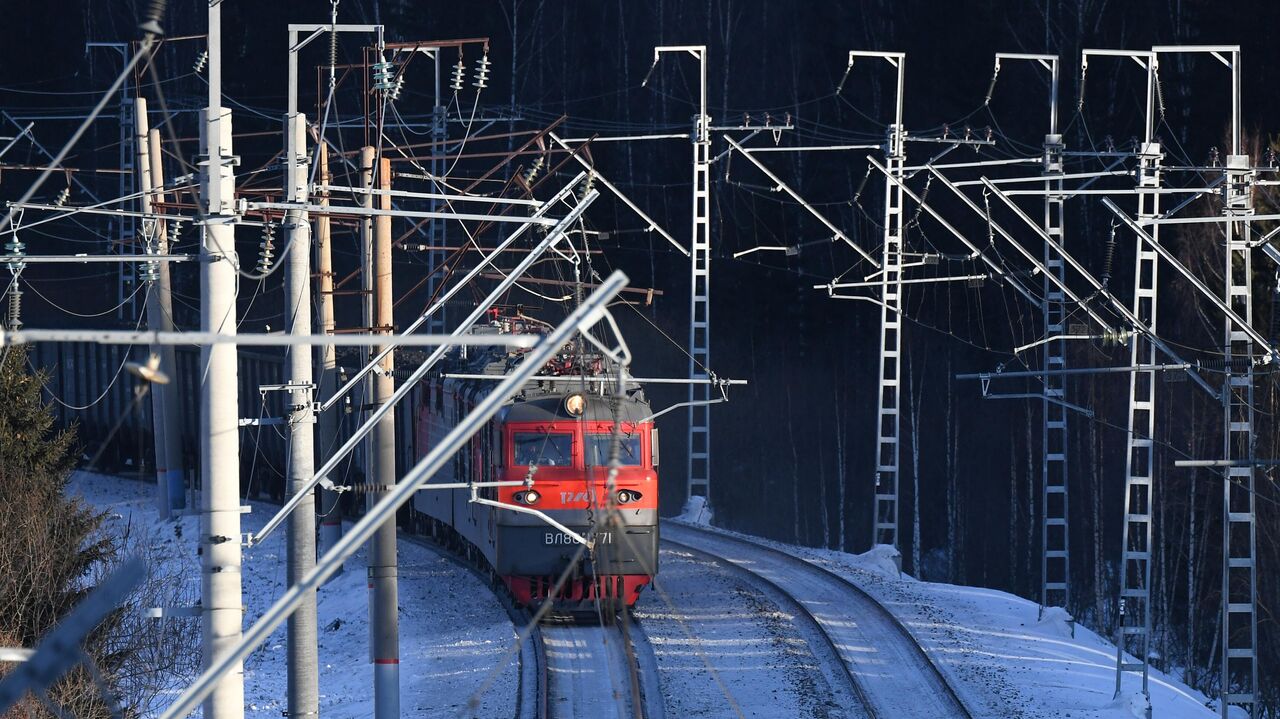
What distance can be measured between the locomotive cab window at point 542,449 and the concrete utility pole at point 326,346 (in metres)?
2.30

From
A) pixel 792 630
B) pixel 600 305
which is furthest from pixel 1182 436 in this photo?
pixel 600 305

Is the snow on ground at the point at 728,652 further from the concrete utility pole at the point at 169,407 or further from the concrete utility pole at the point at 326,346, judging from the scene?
the concrete utility pole at the point at 169,407

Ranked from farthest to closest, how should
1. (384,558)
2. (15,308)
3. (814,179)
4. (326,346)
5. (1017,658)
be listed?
(814,179)
(15,308)
(1017,658)
(326,346)
(384,558)

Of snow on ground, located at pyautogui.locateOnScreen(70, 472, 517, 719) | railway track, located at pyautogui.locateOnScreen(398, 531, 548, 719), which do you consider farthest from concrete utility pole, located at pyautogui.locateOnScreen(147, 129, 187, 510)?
railway track, located at pyautogui.locateOnScreen(398, 531, 548, 719)

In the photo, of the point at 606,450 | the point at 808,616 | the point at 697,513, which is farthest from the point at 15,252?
the point at 697,513

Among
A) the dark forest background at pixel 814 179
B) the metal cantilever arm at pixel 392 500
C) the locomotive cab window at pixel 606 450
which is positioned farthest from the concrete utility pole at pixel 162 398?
the metal cantilever arm at pixel 392 500

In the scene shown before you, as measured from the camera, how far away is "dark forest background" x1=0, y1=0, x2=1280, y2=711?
38469mm

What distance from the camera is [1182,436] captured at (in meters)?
33.1

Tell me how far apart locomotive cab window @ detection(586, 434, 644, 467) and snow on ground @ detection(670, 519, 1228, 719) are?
4274mm

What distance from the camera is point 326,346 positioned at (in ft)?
49.6

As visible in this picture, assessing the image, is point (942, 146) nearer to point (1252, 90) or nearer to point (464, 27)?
point (1252, 90)

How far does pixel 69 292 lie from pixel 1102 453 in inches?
1274

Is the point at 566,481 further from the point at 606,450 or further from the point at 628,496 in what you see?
the point at 628,496

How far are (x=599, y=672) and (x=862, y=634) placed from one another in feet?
12.6
